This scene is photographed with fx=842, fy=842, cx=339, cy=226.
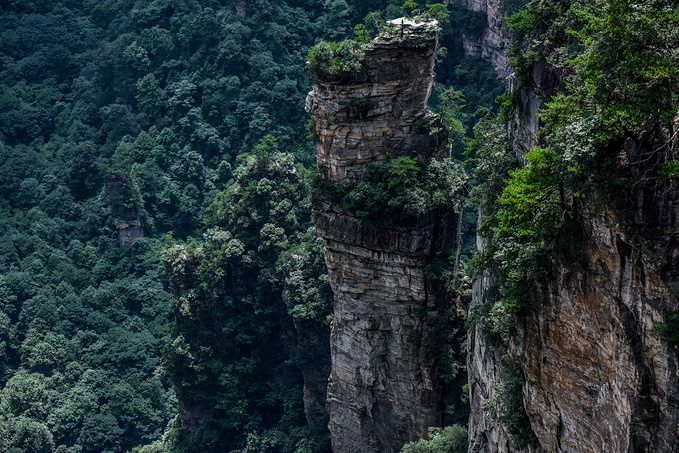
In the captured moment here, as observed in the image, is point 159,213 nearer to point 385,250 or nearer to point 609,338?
point 385,250

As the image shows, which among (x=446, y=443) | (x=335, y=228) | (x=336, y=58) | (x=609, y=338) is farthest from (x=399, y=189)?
(x=609, y=338)

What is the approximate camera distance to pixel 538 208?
52.8 ft

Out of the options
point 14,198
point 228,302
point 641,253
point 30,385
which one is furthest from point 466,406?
point 14,198

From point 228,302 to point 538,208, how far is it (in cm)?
2748

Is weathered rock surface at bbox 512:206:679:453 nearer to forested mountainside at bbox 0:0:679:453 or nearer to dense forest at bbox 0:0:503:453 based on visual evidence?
forested mountainside at bbox 0:0:679:453

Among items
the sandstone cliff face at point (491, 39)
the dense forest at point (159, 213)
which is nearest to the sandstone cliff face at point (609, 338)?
the dense forest at point (159, 213)

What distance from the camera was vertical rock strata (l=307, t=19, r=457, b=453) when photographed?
29.3m

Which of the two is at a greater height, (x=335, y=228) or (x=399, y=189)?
(x=399, y=189)

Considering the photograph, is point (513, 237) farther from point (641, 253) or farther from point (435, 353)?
point (435, 353)

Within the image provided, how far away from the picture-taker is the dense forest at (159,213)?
41906mm

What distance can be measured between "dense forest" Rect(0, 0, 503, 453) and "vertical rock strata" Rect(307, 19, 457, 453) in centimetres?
582

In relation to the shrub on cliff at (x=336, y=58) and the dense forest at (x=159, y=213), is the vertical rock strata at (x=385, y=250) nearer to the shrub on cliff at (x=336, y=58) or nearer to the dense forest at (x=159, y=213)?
the shrub on cliff at (x=336, y=58)

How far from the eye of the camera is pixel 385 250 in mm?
30344

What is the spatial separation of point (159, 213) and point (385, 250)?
29.7 meters
